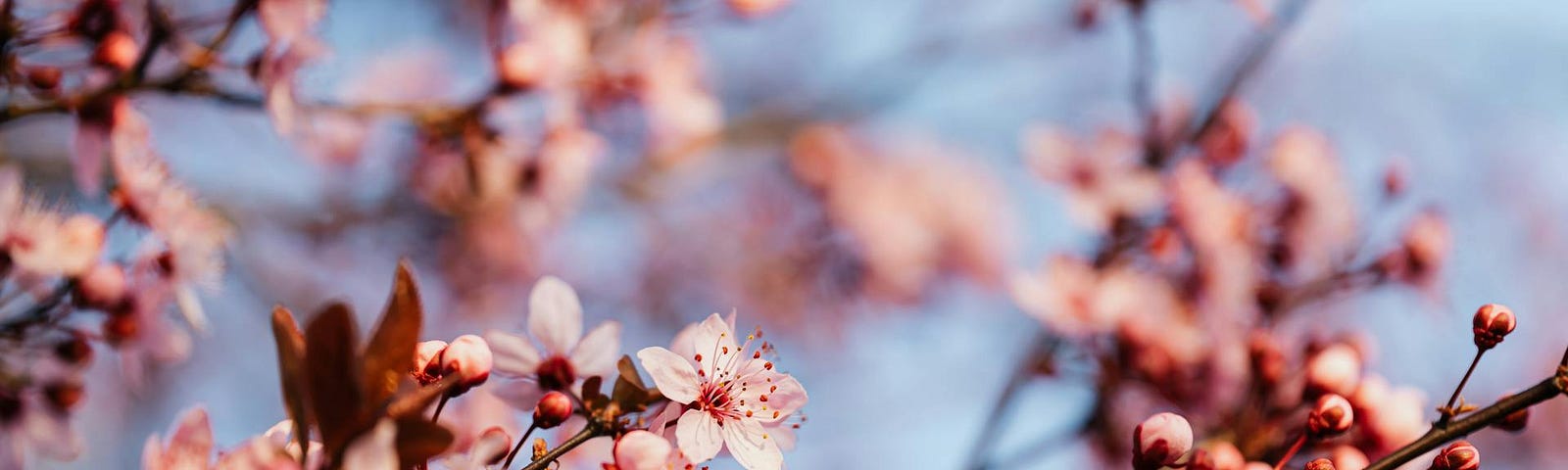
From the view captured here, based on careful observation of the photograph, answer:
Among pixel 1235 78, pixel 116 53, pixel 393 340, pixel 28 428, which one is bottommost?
pixel 28 428

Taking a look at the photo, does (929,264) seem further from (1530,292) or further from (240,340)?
(1530,292)

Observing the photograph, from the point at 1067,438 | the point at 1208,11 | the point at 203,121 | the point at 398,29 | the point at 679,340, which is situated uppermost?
the point at 1208,11

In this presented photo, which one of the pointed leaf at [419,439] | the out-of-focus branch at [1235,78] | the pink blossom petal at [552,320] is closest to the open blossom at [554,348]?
the pink blossom petal at [552,320]

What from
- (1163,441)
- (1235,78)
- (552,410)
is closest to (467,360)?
(552,410)

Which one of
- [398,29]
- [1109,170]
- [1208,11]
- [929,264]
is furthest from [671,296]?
[1208,11]

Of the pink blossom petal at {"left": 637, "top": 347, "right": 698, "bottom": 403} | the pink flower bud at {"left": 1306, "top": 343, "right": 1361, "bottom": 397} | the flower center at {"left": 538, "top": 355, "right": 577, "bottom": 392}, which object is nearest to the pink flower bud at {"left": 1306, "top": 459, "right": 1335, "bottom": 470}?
the pink flower bud at {"left": 1306, "top": 343, "right": 1361, "bottom": 397}

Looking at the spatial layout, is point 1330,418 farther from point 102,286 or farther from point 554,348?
point 102,286

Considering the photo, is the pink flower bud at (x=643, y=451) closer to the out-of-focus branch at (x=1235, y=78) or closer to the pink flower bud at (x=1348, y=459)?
the pink flower bud at (x=1348, y=459)
